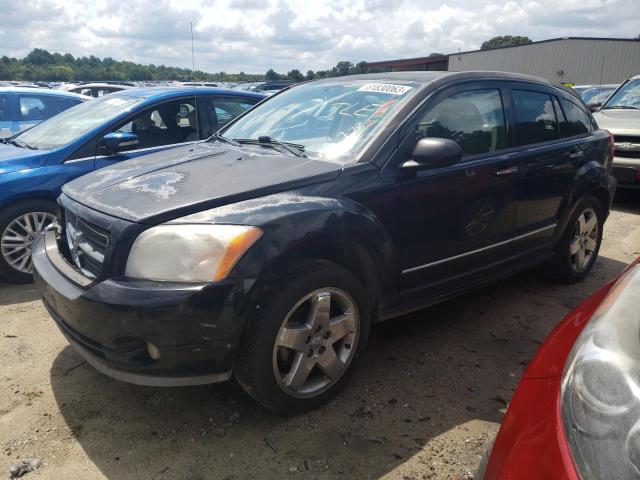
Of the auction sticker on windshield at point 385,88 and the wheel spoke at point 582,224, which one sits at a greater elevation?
the auction sticker on windshield at point 385,88

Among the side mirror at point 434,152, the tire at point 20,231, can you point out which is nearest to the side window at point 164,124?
the tire at point 20,231

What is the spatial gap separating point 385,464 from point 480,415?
66 centimetres

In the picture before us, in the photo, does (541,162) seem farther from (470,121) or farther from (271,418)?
(271,418)

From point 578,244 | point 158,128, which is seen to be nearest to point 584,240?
point 578,244

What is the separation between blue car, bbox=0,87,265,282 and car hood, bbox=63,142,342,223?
4.99 feet

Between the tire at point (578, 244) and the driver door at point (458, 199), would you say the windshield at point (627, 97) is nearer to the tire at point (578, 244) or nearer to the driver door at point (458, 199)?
the tire at point (578, 244)

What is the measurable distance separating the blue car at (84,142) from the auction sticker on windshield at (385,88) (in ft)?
7.83

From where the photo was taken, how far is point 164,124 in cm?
518

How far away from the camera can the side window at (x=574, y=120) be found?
13.9 feet

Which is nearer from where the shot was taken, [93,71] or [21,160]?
[21,160]

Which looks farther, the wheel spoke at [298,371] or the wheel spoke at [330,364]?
the wheel spoke at [330,364]

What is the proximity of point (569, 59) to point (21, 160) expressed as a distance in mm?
39747

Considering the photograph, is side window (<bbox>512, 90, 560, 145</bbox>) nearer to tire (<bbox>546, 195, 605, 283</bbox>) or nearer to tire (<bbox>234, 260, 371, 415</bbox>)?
tire (<bbox>546, 195, 605, 283</bbox>)

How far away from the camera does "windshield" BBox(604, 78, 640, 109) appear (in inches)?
328
